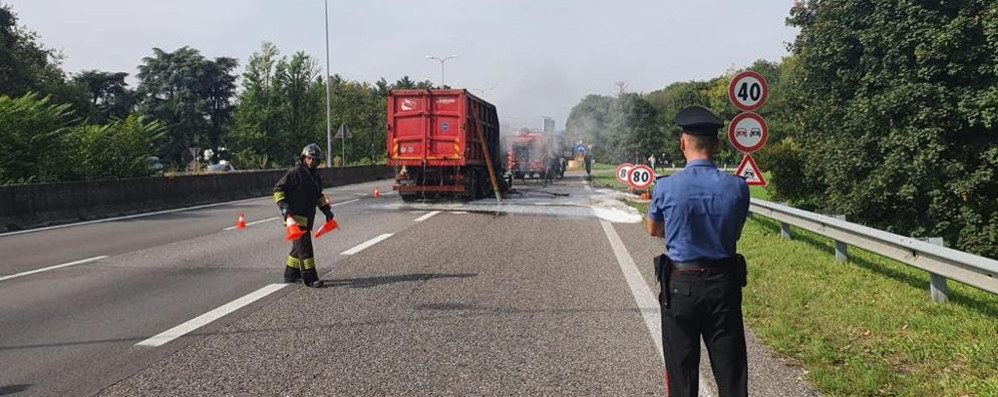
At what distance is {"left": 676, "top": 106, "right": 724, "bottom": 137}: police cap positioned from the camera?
130 inches

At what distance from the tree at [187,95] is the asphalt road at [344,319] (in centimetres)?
6197

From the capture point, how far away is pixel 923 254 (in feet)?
22.2

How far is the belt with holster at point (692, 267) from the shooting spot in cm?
322

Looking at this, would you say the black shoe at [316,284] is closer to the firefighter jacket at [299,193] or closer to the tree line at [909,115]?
the firefighter jacket at [299,193]

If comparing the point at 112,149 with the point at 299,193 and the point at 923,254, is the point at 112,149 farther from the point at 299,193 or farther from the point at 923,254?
the point at 923,254

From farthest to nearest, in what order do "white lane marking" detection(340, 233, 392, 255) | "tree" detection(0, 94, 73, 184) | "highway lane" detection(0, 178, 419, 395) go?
"tree" detection(0, 94, 73, 184) → "white lane marking" detection(340, 233, 392, 255) → "highway lane" detection(0, 178, 419, 395)

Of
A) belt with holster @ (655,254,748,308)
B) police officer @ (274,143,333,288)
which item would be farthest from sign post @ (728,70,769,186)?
belt with holster @ (655,254,748,308)

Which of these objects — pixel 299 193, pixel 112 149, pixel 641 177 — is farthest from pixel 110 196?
pixel 641 177

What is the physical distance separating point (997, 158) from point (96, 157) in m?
21.1

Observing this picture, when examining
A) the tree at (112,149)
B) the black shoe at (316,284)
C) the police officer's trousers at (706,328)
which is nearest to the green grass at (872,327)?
the police officer's trousers at (706,328)

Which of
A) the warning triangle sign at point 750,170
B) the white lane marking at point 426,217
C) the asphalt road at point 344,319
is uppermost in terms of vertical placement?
the warning triangle sign at point 750,170

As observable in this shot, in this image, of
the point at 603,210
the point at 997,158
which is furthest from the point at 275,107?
the point at 997,158

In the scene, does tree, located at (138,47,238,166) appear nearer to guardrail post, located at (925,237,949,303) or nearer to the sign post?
the sign post

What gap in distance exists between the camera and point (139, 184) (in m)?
19.3
